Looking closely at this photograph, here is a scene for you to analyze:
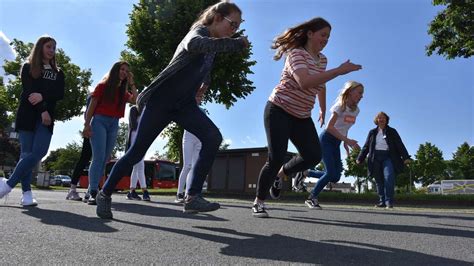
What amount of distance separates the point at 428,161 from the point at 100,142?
215 feet

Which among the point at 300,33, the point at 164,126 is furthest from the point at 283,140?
the point at 164,126

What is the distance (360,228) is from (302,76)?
1.57m

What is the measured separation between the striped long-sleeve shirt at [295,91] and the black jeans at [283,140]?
78mm

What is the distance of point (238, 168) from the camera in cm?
2795

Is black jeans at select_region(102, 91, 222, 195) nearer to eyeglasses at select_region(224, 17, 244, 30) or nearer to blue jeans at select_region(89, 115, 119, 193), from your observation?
eyeglasses at select_region(224, 17, 244, 30)

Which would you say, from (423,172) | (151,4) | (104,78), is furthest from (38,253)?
(423,172)

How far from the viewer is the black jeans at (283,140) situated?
4.51 metres

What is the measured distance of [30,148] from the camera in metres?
5.32

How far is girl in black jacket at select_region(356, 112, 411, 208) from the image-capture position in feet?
27.7

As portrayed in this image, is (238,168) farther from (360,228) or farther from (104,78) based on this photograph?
(360,228)

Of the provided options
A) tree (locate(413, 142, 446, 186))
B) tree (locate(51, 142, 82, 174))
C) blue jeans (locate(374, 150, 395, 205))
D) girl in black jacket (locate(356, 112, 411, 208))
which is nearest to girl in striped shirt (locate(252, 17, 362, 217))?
blue jeans (locate(374, 150, 395, 205))

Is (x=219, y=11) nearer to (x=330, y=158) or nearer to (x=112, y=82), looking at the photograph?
(x=112, y=82)

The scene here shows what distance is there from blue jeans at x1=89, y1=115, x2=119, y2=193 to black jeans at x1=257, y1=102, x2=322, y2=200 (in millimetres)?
2437

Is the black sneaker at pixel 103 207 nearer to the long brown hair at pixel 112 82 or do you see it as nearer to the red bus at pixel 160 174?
the long brown hair at pixel 112 82
